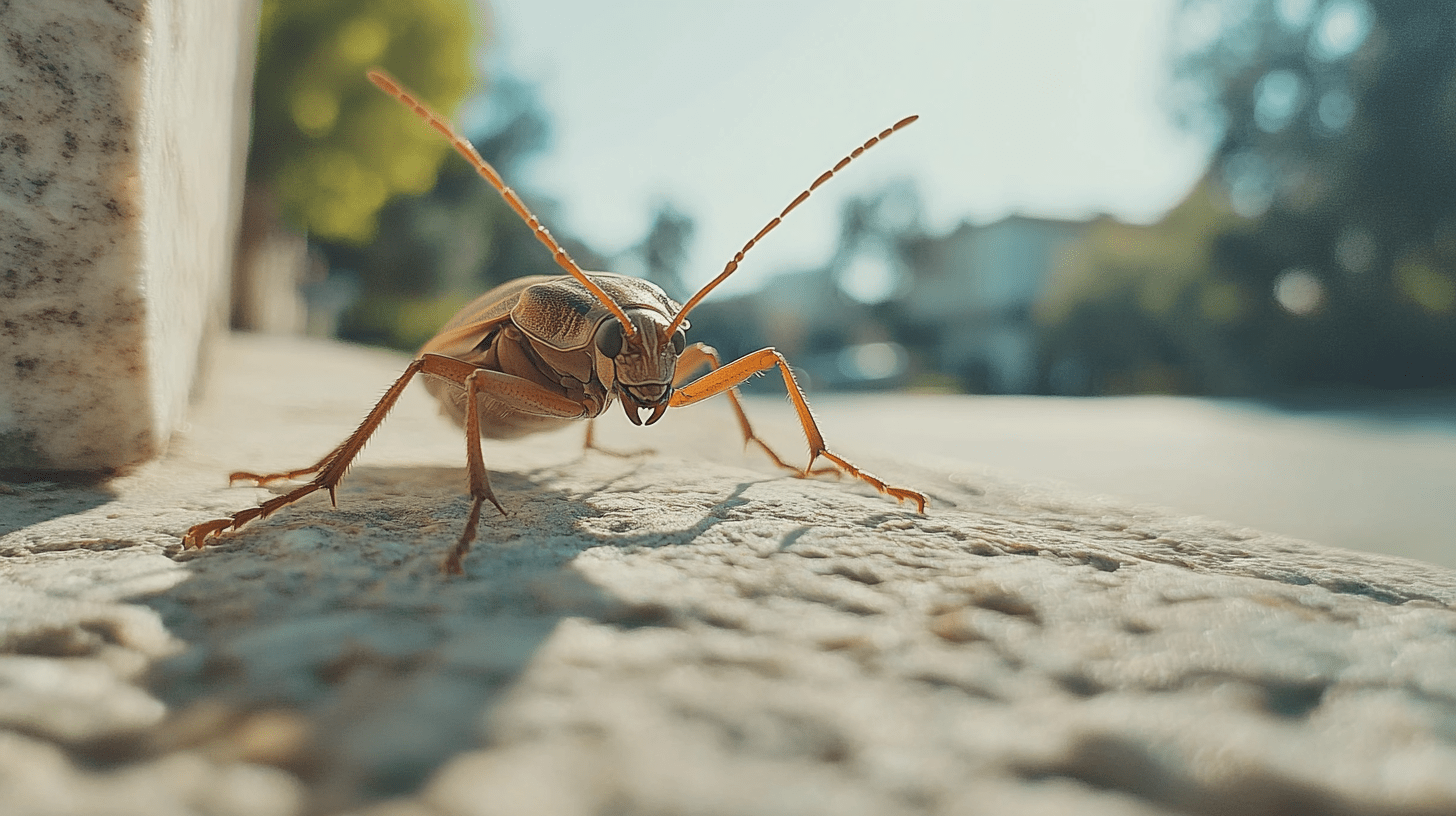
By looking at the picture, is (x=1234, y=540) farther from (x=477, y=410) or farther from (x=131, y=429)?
(x=131, y=429)

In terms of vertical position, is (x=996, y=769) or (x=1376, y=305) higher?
(x=1376, y=305)

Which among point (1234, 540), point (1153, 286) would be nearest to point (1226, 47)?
point (1153, 286)

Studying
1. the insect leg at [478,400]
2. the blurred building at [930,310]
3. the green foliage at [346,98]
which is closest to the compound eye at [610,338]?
the insect leg at [478,400]

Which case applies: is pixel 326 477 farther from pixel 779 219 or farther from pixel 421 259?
pixel 421 259

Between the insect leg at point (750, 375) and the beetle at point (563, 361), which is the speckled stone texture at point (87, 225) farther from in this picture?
the insect leg at point (750, 375)

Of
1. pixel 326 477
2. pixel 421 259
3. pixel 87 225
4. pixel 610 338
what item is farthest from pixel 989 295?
pixel 87 225
